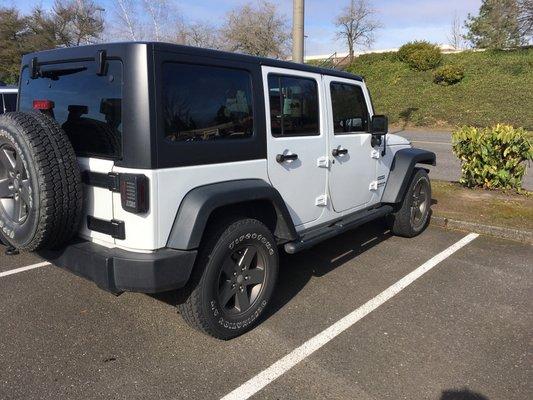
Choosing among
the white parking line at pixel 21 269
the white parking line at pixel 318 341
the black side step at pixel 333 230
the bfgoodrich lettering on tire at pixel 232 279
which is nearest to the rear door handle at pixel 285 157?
the bfgoodrich lettering on tire at pixel 232 279

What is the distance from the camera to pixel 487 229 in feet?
18.8

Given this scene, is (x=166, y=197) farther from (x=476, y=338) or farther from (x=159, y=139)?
(x=476, y=338)

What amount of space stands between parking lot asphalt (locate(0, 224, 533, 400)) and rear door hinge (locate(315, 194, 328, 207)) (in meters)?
0.76

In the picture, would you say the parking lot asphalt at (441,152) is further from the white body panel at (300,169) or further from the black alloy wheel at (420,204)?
the white body panel at (300,169)

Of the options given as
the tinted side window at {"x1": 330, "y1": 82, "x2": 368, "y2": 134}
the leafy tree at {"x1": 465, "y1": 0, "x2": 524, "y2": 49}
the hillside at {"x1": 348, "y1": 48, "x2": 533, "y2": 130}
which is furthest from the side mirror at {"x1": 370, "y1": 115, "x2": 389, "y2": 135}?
the leafy tree at {"x1": 465, "y1": 0, "x2": 524, "y2": 49}

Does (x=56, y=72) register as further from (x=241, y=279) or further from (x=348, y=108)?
(x=348, y=108)

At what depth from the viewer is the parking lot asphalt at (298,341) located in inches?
108

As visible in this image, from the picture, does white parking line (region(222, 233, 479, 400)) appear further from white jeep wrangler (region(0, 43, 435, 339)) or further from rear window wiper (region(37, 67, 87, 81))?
rear window wiper (region(37, 67, 87, 81))

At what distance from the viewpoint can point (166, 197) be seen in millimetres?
2723

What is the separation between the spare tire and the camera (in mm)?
2652

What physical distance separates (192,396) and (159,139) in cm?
150

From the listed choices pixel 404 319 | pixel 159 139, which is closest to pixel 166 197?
pixel 159 139

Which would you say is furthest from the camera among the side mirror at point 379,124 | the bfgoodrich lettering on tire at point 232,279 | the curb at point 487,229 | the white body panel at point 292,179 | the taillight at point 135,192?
the curb at point 487,229

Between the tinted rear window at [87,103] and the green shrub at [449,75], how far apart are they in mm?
27608
